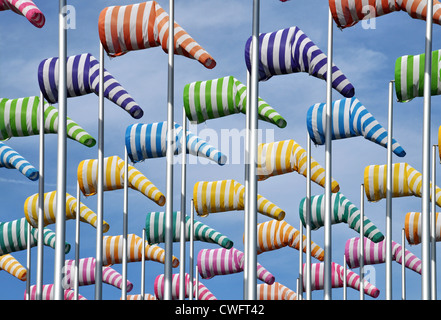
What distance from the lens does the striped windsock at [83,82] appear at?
18.0 m

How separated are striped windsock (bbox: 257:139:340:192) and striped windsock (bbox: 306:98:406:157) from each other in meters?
2.36

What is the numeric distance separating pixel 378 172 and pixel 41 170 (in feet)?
32.0

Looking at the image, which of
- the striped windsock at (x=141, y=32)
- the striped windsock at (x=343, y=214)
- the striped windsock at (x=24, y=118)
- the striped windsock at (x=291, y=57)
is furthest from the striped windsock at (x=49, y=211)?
the striped windsock at (x=291, y=57)

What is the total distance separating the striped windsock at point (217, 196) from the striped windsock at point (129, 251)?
17.9ft

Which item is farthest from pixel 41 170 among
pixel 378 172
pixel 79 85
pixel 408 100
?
pixel 378 172

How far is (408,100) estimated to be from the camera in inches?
725

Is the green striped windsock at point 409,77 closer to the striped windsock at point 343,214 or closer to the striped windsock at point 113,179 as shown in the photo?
the striped windsock at point 343,214

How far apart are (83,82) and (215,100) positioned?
2982 millimetres

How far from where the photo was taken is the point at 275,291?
108 feet

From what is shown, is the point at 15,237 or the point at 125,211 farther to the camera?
the point at 15,237

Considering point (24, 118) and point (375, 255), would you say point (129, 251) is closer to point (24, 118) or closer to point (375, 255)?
point (375, 255)

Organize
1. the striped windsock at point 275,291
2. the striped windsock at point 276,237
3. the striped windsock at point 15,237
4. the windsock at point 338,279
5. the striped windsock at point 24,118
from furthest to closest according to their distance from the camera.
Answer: the striped windsock at point 275,291, the windsock at point 338,279, the striped windsock at point 276,237, the striped windsock at point 15,237, the striped windsock at point 24,118

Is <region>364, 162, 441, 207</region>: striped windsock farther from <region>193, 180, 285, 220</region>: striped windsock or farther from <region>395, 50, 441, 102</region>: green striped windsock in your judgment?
<region>395, 50, 441, 102</region>: green striped windsock
